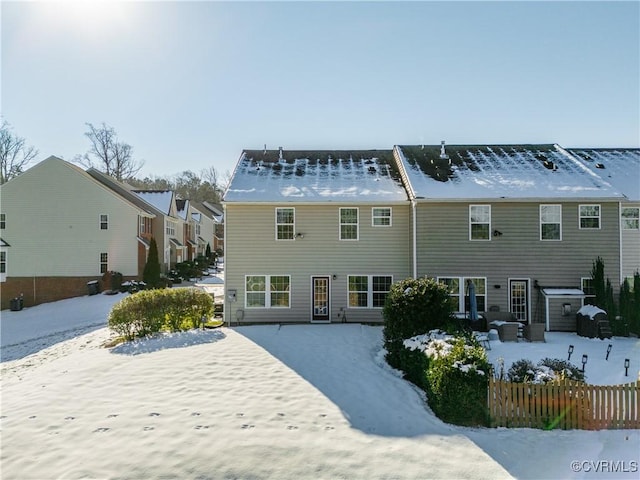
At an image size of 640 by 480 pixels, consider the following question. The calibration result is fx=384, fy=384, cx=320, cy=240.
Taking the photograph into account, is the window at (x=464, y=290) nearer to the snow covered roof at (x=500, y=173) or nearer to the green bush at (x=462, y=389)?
the snow covered roof at (x=500, y=173)

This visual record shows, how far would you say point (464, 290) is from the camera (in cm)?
1600

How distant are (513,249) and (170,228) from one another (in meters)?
29.1

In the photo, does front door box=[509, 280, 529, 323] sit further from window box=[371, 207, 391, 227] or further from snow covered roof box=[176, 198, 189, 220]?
snow covered roof box=[176, 198, 189, 220]

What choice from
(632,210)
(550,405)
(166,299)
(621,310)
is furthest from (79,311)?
(632,210)

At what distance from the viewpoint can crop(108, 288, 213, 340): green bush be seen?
1411cm

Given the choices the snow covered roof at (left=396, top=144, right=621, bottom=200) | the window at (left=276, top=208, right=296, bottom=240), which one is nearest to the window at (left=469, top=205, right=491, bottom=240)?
the snow covered roof at (left=396, top=144, right=621, bottom=200)

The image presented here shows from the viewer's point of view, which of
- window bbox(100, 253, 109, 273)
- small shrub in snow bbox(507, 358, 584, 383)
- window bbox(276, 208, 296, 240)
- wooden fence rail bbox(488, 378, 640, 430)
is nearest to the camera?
wooden fence rail bbox(488, 378, 640, 430)

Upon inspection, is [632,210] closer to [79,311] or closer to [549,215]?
[549,215]

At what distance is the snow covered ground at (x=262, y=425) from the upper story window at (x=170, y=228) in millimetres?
22684

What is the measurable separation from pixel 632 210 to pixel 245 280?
17572mm

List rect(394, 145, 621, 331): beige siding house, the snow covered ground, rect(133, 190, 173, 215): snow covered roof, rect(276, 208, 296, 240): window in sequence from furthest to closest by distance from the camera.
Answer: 1. rect(133, 190, 173, 215): snow covered roof
2. rect(276, 208, 296, 240): window
3. rect(394, 145, 621, 331): beige siding house
4. the snow covered ground

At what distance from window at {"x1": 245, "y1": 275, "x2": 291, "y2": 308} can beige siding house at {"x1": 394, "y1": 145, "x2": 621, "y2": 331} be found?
569 cm

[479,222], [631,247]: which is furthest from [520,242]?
[631,247]

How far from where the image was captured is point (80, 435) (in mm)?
6957
